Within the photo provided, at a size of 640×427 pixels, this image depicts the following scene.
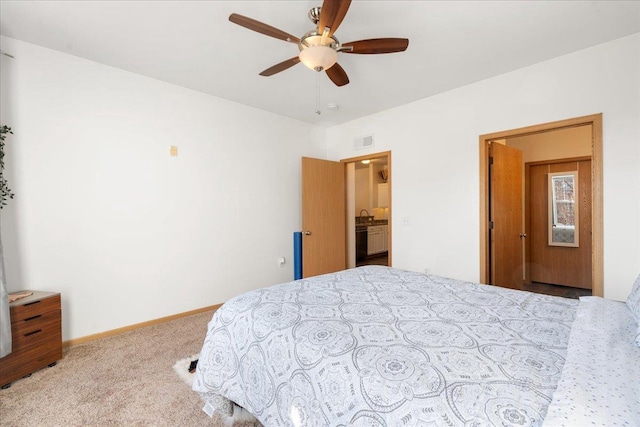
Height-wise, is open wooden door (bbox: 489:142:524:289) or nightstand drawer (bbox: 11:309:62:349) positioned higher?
open wooden door (bbox: 489:142:524:289)

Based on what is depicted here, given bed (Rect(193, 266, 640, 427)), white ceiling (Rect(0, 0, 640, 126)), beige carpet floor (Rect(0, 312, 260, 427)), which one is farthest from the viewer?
white ceiling (Rect(0, 0, 640, 126))

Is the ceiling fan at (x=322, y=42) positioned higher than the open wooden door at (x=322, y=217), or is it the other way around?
the ceiling fan at (x=322, y=42)

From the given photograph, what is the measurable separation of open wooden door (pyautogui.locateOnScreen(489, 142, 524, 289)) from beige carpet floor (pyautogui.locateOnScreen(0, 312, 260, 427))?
10.3 feet

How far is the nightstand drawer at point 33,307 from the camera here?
208 centimetres

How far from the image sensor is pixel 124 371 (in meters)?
2.19

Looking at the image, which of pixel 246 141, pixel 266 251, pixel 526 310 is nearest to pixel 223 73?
pixel 246 141

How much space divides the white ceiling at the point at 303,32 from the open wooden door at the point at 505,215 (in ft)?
3.64

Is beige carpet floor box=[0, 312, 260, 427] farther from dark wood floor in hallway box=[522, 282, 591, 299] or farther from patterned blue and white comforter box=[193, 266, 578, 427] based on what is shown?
dark wood floor in hallway box=[522, 282, 591, 299]

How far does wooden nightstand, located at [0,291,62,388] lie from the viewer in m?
2.05

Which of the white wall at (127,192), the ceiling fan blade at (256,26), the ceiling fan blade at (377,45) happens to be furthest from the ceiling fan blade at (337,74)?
the white wall at (127,192)

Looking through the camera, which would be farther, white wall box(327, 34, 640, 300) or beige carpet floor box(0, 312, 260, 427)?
white wall box(327, 34, 640, 300)

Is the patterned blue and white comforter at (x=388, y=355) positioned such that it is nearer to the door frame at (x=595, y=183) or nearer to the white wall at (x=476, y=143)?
the door frame at (x=595, y=183)

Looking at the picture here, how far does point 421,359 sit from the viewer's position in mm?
984

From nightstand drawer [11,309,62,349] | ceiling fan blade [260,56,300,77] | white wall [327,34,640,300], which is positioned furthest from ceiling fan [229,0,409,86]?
nightstand drawer [11,309,62,349]
